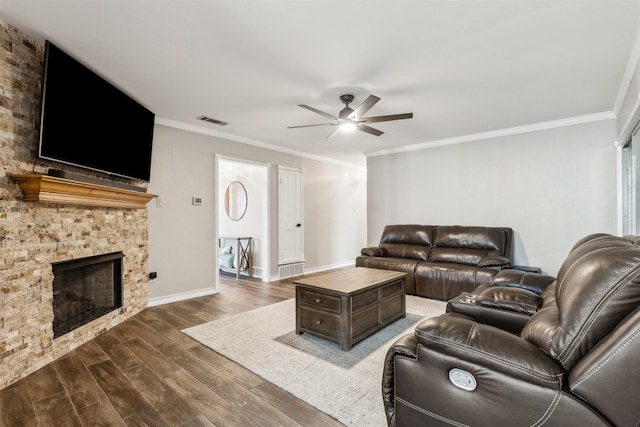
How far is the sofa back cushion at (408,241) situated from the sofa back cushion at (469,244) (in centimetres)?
15

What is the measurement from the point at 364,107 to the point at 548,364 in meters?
2.51

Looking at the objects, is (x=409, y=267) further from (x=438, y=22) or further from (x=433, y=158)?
(x=438, y=22)

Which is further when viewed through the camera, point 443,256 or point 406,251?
point 406,251

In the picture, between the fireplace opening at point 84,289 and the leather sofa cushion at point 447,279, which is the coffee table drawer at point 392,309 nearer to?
the leather sofa cushion at point 447,279

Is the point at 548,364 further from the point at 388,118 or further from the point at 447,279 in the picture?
the point at 447,279

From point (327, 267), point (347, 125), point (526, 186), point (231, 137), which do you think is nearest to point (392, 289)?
point (347, 125)

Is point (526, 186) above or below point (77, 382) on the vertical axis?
above

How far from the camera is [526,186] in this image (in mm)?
4527

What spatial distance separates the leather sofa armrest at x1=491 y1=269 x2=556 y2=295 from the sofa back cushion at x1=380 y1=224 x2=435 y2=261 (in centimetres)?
217

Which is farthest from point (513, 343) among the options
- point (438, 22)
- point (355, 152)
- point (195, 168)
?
point (355, 152)

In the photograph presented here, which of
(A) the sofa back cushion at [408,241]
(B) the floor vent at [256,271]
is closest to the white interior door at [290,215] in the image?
(B) the floor vent at [256,271]

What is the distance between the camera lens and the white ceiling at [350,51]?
1983mm

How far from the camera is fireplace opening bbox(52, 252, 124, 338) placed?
2.60 m

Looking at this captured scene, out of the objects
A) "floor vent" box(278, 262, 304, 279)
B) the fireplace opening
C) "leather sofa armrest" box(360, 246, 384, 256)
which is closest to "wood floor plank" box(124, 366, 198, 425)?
the fireplace opening
